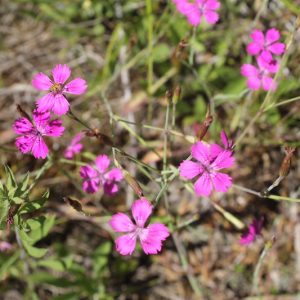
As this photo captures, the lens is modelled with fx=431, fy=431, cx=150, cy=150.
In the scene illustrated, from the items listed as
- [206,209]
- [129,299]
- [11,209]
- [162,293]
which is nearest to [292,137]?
[206,209]

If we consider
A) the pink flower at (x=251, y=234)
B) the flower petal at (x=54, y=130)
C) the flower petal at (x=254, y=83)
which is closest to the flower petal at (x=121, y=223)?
the flower petal at (x=54, y=130)

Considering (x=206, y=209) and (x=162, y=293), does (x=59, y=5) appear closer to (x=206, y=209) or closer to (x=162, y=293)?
(x=206, y=209)

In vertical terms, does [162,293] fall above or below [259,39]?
below

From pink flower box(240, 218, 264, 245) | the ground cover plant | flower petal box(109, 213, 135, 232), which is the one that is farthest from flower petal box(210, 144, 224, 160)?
the ground cover plant

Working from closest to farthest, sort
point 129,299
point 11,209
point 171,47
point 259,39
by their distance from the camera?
1. point 11,209
2. point 259,39
3. point 129,299
4. point 171,47

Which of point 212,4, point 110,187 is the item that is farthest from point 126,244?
point 212,4

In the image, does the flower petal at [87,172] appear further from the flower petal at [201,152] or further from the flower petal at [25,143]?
the flower petal at [201,152]

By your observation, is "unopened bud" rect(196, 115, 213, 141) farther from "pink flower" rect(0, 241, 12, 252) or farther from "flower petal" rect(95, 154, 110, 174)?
"pink flower" rect(0, 241, 12, 252)
